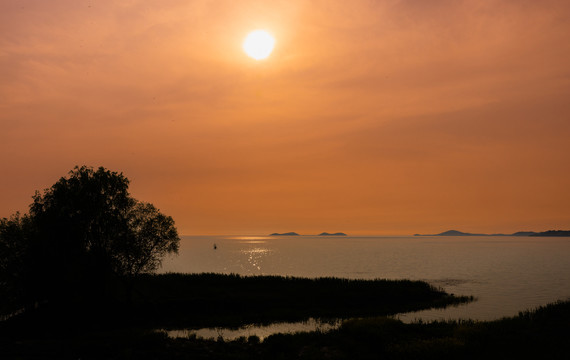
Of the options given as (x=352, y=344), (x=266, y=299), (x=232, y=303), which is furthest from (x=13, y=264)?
(x=352, y=344)

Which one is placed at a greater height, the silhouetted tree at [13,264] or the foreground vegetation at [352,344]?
the silhouetted tree at [13,264]

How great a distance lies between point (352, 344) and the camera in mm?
32375

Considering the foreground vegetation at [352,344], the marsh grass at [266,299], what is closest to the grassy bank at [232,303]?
the marsh grass at [266,299]

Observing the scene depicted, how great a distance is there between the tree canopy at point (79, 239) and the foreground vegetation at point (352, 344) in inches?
566

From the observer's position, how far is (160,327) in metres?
44.8

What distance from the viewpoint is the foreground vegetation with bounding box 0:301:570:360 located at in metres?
29.7

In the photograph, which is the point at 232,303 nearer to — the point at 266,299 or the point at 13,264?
the point at 266,299

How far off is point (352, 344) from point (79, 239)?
3610 centimetres

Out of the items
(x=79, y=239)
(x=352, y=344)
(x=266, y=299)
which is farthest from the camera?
(x=266, y=299)

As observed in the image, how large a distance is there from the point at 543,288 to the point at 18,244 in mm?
83147

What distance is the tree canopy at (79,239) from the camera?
52.1m

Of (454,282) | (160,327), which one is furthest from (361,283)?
(160,327)

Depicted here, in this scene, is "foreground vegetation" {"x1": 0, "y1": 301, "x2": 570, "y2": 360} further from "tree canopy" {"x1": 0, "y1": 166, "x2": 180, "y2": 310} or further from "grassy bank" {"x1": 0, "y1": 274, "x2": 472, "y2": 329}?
"tree canopy" {"x1": 0, "y1": 166, "x2": 180, "y2": 310}

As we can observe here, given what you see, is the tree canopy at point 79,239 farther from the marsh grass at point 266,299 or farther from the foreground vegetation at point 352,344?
the foreground vegetation at point 352,344
